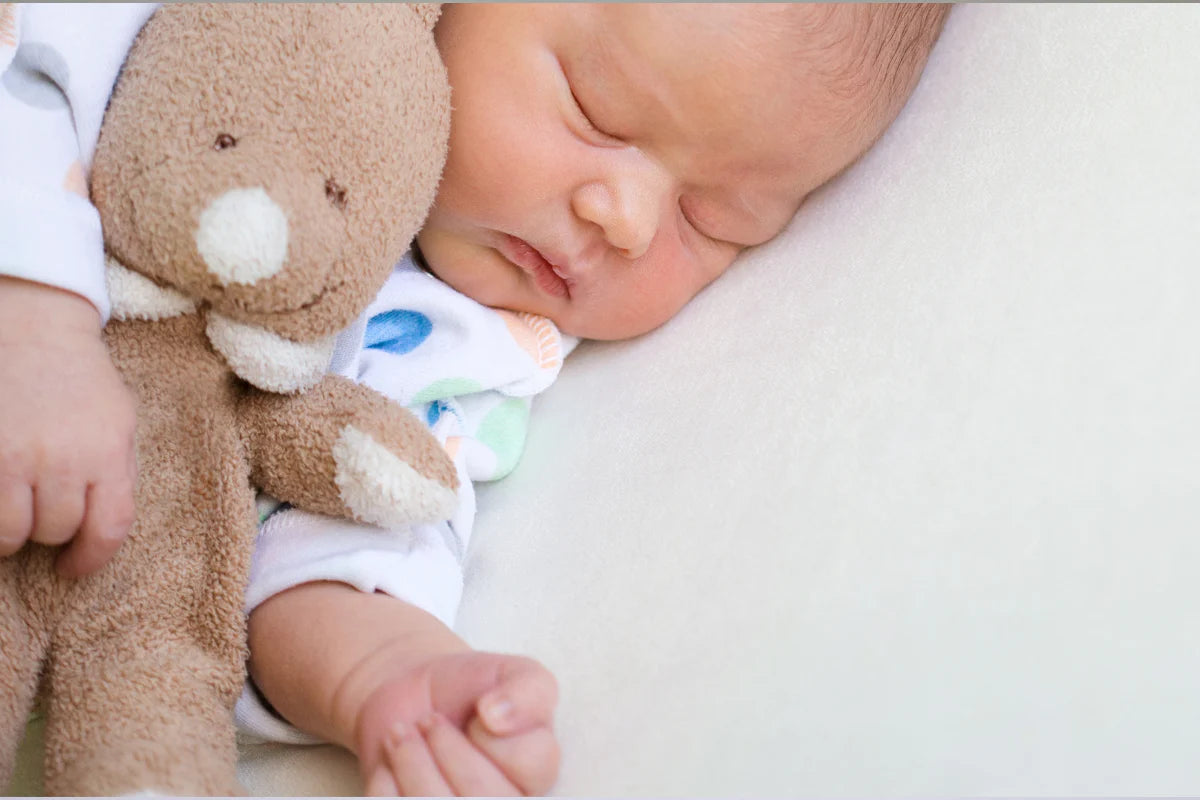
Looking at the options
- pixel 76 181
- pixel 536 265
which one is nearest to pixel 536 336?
pixel 536 265

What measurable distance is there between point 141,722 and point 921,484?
0.53 m

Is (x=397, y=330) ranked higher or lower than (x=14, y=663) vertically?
higher

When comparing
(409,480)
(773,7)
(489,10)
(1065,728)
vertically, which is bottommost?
(409,480)

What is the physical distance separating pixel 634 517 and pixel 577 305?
Answer: 9.7 inches

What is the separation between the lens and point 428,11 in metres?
0.83

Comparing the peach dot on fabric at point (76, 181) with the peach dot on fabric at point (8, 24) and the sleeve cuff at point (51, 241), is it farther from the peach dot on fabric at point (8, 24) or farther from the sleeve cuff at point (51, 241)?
the peach dot on fabric at point (8, 24)

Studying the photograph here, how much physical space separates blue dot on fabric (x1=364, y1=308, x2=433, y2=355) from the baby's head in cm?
5

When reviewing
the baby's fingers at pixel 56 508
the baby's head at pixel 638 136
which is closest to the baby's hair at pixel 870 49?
the baby's head at pixel 638 136

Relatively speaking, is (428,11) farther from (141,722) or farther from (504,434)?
(141,722)

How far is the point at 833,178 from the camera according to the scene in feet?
3.60

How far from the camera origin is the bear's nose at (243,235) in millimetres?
683

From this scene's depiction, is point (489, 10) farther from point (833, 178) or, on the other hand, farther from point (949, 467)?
point (949, 467)

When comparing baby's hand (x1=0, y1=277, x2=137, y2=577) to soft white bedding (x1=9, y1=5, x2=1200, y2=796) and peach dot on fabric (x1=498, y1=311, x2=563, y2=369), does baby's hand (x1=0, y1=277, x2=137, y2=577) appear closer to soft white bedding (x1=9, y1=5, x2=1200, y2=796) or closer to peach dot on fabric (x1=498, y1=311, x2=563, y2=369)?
soft white bedding (x1=9, y1=5, x2=1200, y2=796)

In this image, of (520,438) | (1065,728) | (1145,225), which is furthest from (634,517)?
(1145,225)
